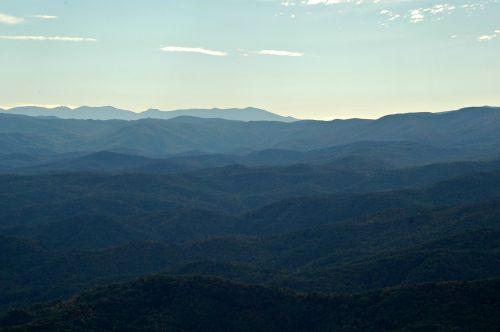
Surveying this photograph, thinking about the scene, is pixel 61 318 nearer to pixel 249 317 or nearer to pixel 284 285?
pixel 249 317

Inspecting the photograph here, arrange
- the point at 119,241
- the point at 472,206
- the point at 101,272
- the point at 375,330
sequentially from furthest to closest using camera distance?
the point at 119,241 < the point at 472,206 < the point at 101,272 < the point at 375,330

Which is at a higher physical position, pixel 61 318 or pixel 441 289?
pixel 441 289

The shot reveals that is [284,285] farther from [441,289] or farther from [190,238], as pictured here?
[190,238]

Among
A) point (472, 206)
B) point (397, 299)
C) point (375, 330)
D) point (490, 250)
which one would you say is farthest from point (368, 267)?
point (472, 206)

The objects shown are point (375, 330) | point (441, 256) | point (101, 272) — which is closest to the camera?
point (375, 330)

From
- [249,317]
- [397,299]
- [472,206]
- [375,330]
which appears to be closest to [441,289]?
[397,299]

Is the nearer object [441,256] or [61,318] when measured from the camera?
[61,318]
